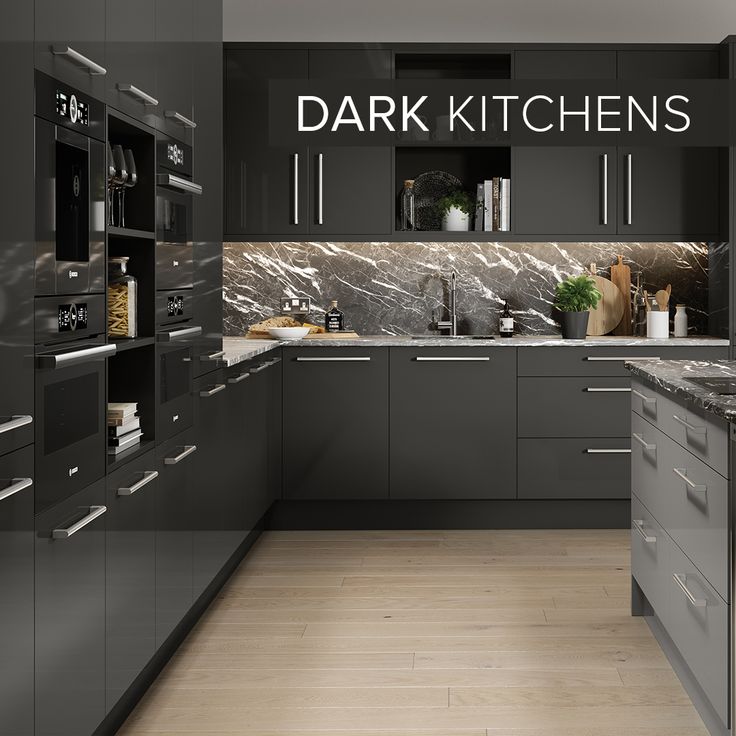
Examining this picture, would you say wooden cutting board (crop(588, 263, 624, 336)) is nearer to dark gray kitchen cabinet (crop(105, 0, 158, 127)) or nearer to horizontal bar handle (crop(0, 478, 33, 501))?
dark gray kitchen cabinet (crop(105, 0, 158, 127))

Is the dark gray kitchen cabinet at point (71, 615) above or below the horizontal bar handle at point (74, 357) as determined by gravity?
below

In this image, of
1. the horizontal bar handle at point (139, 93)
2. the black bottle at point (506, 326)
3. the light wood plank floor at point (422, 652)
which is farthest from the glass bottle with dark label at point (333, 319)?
the horizontal bar handle at point (139, 93)

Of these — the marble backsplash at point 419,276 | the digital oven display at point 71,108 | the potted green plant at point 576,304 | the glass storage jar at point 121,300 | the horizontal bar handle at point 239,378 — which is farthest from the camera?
the marble backsplash at point 419,276

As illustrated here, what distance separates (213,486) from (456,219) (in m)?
2.19

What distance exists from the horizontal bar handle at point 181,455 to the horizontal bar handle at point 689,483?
57.4 inches

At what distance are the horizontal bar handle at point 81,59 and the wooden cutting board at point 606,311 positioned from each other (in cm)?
345

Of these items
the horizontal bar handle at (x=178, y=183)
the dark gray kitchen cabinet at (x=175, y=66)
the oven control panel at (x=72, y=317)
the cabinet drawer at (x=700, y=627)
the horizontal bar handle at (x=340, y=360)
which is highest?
the dark gray kitchen cabinet at (x=175, y=66)

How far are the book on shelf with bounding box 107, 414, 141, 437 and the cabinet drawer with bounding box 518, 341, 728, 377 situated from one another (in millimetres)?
2463

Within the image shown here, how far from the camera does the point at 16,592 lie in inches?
70.2

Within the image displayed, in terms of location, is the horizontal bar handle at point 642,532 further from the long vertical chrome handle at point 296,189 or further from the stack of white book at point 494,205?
the long vertical chrome handle at point 296,189

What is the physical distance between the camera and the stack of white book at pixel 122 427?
2.49 meters

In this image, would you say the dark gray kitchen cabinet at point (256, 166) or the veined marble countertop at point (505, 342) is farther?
the dark gray kitchen cabinet at point (256, 166)

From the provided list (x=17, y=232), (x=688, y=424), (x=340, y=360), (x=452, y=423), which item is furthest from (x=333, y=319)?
(x=17, y=232)

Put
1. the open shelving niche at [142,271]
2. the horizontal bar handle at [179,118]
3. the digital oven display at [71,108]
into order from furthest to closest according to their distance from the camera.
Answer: the horizontal bar handle at [179,118], the open shelving niche at [142,271], the digital oven display at [71,108]
